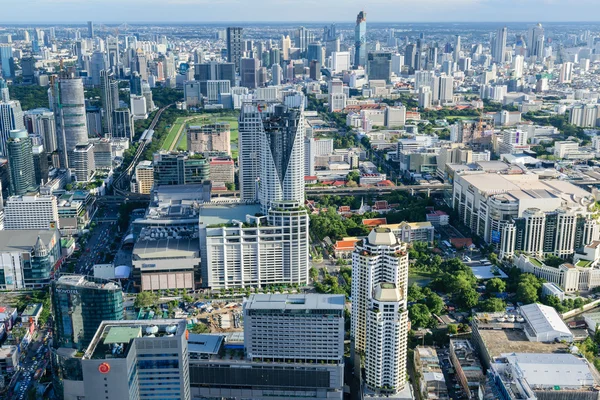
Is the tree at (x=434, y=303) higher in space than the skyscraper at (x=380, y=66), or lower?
lower

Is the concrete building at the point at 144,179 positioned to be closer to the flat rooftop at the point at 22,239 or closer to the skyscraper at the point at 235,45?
the flat rooftop at the point at 22,239

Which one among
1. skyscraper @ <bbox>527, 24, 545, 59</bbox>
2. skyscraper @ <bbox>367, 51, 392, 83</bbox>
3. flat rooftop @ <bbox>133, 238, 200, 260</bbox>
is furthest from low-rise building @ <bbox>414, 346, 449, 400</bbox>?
skyscraper @ <bbox>527, 24, 545, 59</bbox>

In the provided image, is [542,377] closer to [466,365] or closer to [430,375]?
[466,365]

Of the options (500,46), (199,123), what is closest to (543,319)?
(199,123)

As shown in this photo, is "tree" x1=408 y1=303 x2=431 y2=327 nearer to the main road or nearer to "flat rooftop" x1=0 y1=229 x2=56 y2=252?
"flat rooftop" x1=0 y1=229 x2=56 y2=252

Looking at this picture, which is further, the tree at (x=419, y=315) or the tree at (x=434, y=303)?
the tree at (x=434, y=303)

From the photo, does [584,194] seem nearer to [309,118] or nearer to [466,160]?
[466,160]

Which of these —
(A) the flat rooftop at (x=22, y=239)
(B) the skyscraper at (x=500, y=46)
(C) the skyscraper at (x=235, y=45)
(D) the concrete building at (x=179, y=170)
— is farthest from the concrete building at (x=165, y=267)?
(B) the skyscraper at (x=500, y=46)
